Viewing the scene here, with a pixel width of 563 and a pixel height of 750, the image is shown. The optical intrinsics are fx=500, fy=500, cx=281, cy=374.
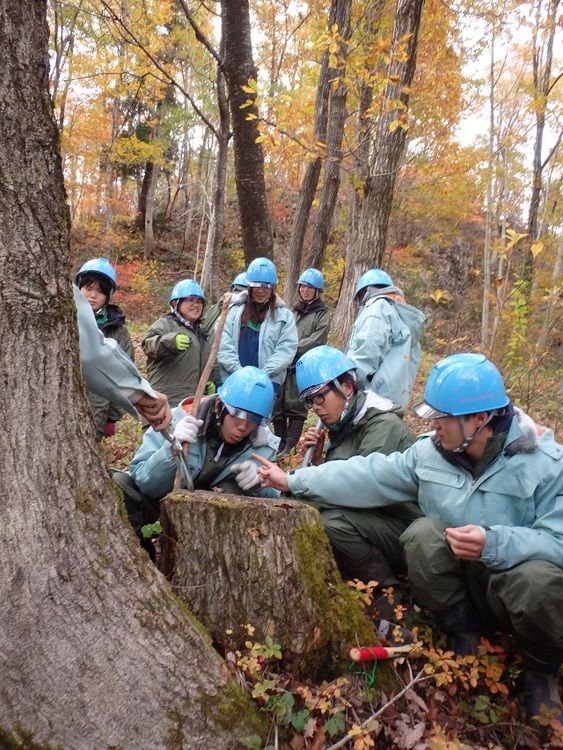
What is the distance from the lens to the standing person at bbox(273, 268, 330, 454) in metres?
5.57

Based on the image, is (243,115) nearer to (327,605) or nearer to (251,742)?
(327,605)

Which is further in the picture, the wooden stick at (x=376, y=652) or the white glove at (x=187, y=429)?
the white glove at (x=187, y=429)

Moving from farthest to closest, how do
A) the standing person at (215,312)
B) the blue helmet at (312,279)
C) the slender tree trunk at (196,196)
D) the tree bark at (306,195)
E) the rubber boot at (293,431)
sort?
1. the slender tree trunk at (196,196)
2. the tree bark at (306,195)
3. the blue helmet at (312,279)
4. the rubber boot at (293,431)
5. the standing person at (215,312)

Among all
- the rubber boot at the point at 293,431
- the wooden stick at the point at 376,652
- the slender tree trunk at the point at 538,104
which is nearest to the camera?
the wooden stick at the point at 376,652

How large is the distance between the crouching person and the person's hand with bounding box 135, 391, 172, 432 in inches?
12.5

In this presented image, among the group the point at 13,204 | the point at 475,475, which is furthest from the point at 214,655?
the point at 13,204

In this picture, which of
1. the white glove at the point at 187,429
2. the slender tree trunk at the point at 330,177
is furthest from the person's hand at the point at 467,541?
the slender tree trunk at the point at 330,177

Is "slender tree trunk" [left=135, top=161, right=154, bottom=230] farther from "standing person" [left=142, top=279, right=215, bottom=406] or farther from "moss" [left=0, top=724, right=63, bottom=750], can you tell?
"moss" [left=0, top=724, right=63, bottom=750]

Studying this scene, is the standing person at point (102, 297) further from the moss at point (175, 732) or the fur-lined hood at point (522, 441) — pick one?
the fur-lined hood at point (522, 441)

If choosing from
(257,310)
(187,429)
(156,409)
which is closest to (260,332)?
(257,310)

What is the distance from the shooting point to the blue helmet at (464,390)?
2.55 m

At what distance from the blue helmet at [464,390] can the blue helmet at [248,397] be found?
1.05 meters

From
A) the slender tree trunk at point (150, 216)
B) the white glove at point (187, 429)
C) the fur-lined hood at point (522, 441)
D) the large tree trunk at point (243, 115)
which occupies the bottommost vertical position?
the white glove at point (187, 429)

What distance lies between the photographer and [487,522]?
2.59 m
